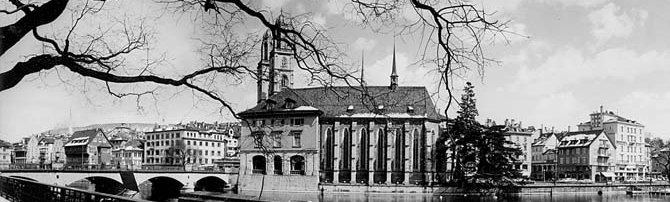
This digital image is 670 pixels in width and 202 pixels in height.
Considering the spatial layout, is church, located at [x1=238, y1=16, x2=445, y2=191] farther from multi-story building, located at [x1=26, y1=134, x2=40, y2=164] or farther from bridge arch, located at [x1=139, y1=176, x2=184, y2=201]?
multi-story building, located at [x1=26, y1=134, x2=40, y2=164]

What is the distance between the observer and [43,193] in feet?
55.2

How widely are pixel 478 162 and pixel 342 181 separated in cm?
1245

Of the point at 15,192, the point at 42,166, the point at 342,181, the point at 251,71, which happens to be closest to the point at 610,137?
the point at 342,181

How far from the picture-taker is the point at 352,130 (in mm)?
61938

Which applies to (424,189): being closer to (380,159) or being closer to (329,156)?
(380,159)

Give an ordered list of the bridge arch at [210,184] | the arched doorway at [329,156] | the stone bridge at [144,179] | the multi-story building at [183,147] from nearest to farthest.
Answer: the stone bridge at [144,179]
the arched doorway at [329,156]
the bridge arch at [210,184]
the multi-story building at [183,147]

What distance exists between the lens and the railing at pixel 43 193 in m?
13.1

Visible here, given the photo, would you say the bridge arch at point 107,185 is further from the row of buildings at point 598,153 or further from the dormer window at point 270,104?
the row of buildings at point 598,153

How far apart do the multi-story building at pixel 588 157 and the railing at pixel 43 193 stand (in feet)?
238

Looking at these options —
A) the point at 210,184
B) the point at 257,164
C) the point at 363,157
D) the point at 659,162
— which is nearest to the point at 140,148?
the point at 210,184

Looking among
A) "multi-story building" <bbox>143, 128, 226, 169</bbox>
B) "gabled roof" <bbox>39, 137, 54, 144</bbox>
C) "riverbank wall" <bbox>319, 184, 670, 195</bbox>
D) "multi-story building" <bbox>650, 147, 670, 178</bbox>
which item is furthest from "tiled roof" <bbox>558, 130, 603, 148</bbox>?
"gabled roof" <bbox>39, 137, 54, 144</bbox>

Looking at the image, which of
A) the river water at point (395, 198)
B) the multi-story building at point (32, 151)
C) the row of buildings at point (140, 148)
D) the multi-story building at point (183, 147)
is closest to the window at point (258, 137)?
the river water at point (395, 198)

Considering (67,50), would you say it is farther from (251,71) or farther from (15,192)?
(15,192)

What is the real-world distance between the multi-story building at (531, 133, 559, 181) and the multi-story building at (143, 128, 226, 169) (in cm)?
4663
